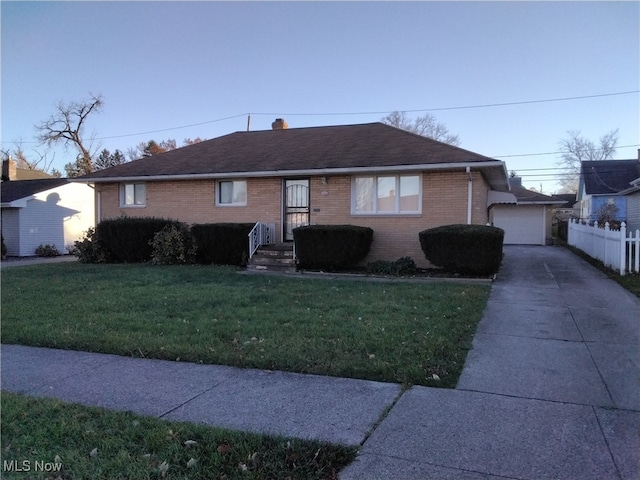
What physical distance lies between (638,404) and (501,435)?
153 cm

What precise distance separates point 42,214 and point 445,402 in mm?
24503

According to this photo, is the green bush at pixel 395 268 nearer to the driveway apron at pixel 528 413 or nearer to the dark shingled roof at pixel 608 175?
the driveway apron at pixel 528 413

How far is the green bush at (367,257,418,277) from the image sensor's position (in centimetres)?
1305

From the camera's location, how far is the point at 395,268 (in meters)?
13.1

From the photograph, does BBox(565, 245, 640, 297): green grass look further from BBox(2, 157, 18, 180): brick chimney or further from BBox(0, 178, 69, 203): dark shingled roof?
BBox(2, 157, 18, 180): brick chimney

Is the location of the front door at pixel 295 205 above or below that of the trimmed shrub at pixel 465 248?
above

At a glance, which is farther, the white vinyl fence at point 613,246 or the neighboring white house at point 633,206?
the neighboring white house at point 633,206

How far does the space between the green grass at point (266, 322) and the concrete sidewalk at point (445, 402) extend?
276 millimetres

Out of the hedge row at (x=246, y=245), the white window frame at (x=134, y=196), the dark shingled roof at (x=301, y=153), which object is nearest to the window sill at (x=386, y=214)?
the hedge row at (x=246, y=245)

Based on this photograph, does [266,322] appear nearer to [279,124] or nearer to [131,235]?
[131,235]

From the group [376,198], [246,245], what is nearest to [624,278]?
[376,198]

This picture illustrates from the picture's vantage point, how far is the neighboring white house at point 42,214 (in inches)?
881

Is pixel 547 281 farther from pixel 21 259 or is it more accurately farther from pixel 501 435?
pixel 21 259

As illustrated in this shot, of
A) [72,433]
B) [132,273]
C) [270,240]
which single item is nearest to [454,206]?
[270,240]
